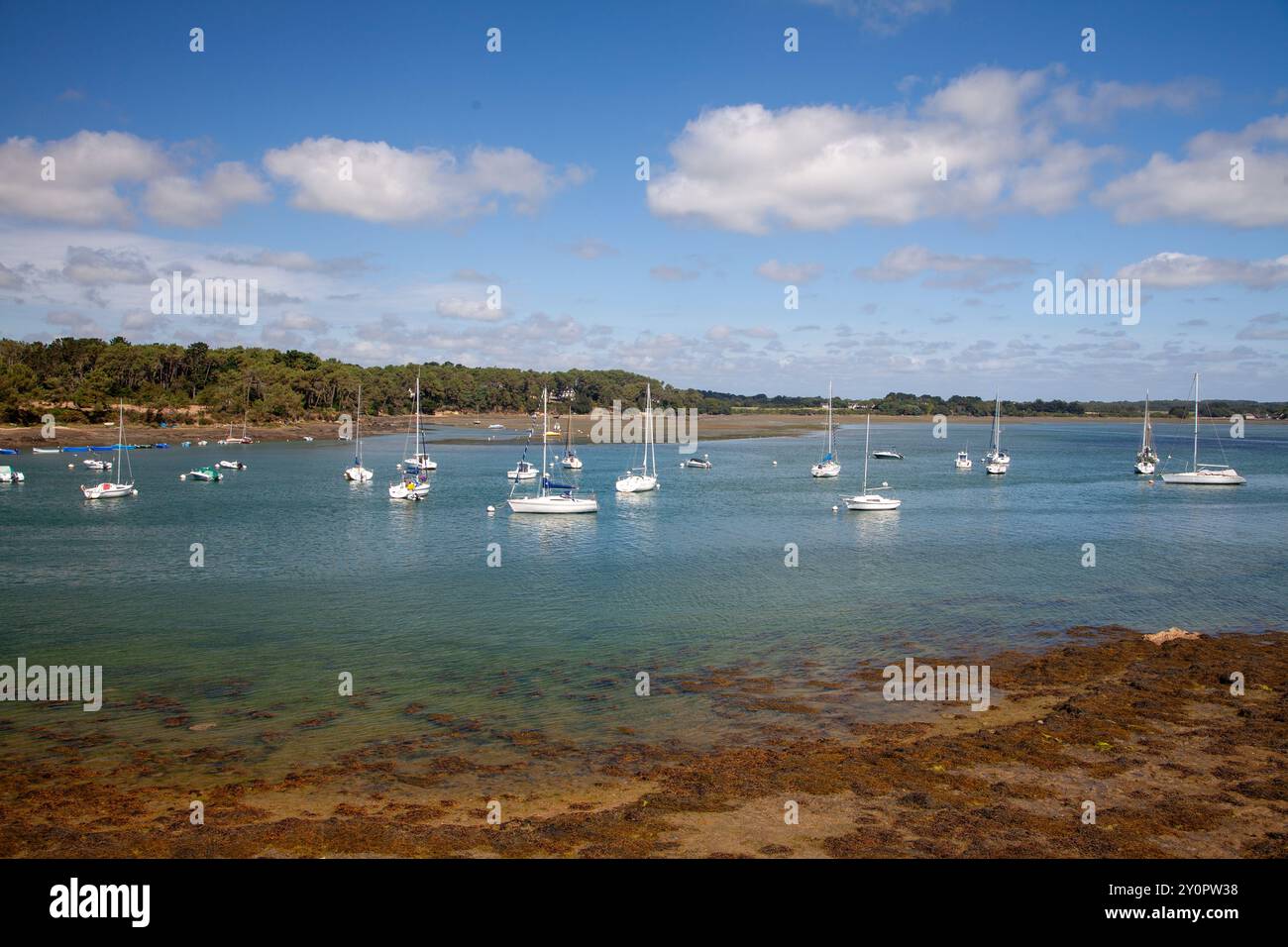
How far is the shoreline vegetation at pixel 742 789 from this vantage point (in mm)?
12906

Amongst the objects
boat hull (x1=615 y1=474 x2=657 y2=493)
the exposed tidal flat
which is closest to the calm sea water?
the exposed tidal flat

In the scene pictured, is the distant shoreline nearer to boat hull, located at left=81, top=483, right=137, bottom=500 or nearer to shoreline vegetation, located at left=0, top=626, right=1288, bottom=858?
boat hull, located at left=81, top=483, right=137, bottom=500

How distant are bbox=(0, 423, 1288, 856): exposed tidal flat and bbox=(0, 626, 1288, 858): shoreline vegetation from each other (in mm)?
79

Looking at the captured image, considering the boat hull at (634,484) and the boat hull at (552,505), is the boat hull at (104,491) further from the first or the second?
the boat hull at (634,484)

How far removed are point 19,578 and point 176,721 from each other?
21.7 m

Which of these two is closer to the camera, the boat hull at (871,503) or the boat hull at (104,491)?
the boat hull at (871,503)

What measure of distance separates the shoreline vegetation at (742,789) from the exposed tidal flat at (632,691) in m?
0.08

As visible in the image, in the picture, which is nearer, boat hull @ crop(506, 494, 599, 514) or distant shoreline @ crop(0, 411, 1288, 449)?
boat hull @ crop(506, 494, 599, 514)

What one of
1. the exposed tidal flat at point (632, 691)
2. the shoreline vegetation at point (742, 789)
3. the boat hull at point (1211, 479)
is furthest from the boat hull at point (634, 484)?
the shoreline vegetation at point (742, 789)

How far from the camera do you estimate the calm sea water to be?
22.0 meters

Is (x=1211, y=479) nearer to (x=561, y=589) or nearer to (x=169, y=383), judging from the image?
(x=561, y=589)

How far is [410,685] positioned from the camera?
21.7 metres
